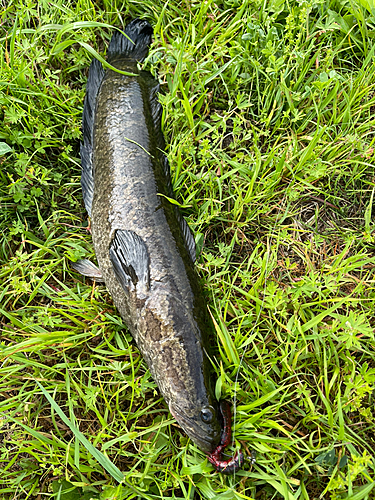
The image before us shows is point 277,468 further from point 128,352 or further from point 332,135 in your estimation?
point 332,135

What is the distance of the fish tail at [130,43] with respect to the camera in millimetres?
3811

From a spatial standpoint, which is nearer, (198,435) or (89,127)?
(198,435)

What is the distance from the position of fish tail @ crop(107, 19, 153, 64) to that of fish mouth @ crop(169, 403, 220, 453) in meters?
3.48

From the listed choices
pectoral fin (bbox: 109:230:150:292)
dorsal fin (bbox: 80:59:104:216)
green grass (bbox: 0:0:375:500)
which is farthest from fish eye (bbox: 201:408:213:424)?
dorsal fin (bbox: 80:59:104:216)

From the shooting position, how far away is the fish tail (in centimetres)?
381

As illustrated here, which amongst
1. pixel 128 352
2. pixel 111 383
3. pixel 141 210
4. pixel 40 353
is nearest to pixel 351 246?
pixel 141 210

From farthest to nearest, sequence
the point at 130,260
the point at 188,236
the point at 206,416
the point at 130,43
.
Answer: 1. the point at 130,43
2. the point at 188,236
3. the point at 130,260
4. the point at 206,416

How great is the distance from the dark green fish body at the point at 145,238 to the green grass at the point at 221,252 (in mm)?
198

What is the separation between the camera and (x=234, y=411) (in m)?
2.74

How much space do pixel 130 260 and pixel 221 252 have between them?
2.86ft

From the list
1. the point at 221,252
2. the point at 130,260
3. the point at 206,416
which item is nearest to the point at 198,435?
the point at 206,416

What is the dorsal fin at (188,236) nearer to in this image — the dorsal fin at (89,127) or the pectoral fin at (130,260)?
the pectoral fin at (130,260)

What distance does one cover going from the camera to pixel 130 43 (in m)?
3.81

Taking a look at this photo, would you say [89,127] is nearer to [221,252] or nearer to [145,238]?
[145,238]
